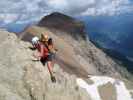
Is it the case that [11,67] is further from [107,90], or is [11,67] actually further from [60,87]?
[107,90]

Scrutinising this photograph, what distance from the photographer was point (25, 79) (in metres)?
31.8

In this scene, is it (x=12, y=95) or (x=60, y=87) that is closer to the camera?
(x=12, y=95)

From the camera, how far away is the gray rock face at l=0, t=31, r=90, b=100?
3042 centimetres

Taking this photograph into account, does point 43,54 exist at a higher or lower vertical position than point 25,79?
higher

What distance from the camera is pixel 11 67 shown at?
32906 mm

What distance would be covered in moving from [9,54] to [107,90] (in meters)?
104

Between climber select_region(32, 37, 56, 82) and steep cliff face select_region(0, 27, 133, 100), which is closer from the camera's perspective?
steep cliff face select_region(0, 27, 133, 100)

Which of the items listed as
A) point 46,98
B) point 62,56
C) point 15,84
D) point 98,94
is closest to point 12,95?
point 15,84

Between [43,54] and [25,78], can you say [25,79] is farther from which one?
[43,54]

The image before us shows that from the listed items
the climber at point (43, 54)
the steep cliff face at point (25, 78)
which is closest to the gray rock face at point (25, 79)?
the steep cliff face at point (25, 78)

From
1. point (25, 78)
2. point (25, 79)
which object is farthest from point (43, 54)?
point (25, 79)

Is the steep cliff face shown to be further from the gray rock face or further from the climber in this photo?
the climber

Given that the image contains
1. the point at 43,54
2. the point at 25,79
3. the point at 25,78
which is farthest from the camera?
the point at 43,54

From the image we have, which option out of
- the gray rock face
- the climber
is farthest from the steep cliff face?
the climber
